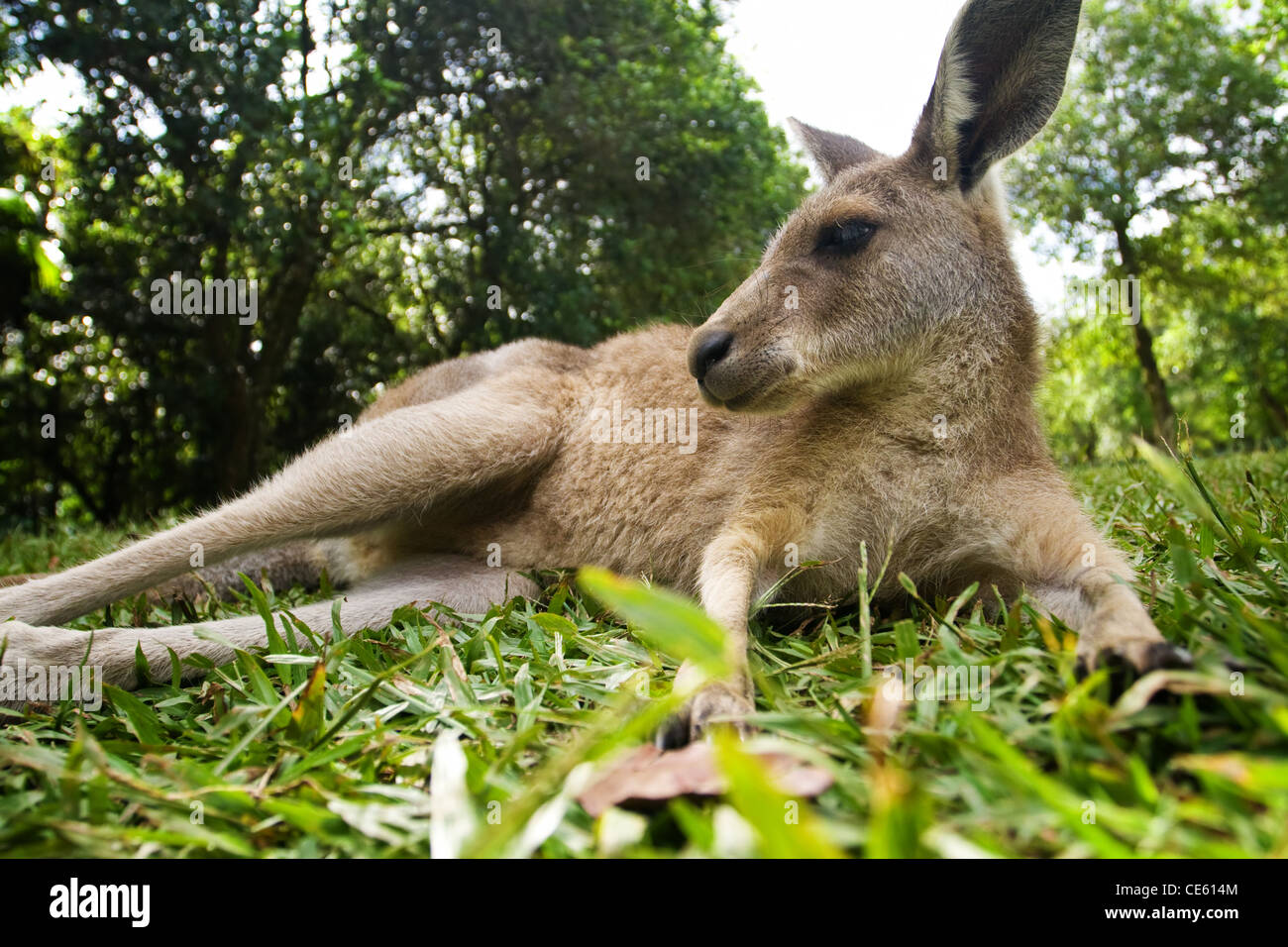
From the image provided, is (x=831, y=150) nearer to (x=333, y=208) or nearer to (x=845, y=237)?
(x=845, y=237)

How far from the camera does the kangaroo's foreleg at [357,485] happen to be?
2.50m

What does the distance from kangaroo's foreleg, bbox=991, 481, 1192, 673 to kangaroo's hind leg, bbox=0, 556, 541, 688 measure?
1.57 meters

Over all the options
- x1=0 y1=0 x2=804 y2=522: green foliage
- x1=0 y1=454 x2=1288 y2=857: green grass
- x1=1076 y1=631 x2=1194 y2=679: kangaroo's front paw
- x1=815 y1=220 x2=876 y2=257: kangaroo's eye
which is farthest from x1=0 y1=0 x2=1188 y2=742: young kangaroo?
x1=0 y1=0 x2=804 y2=522: green foliage

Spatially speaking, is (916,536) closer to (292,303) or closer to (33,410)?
(292,303)

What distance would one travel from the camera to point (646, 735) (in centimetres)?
145

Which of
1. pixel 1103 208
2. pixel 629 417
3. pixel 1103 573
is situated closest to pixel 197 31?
pixel 629 417

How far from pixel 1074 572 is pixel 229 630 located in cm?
231

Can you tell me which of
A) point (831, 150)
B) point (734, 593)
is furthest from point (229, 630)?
point (831, 150)

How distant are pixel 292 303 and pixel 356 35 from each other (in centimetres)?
Answer: 335

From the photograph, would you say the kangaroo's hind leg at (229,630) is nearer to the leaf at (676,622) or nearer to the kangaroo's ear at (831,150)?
the leaf at (676,622)

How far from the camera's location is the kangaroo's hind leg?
2158mm

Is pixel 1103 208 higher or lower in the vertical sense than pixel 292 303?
higher

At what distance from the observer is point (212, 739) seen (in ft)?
5.37

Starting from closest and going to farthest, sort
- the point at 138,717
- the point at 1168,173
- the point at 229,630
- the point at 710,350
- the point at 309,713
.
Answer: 1. the point at 309,713
2. the point at 138,717
3. the point at 229,630
4. the point at 710,350
5. the point at 1168,173
